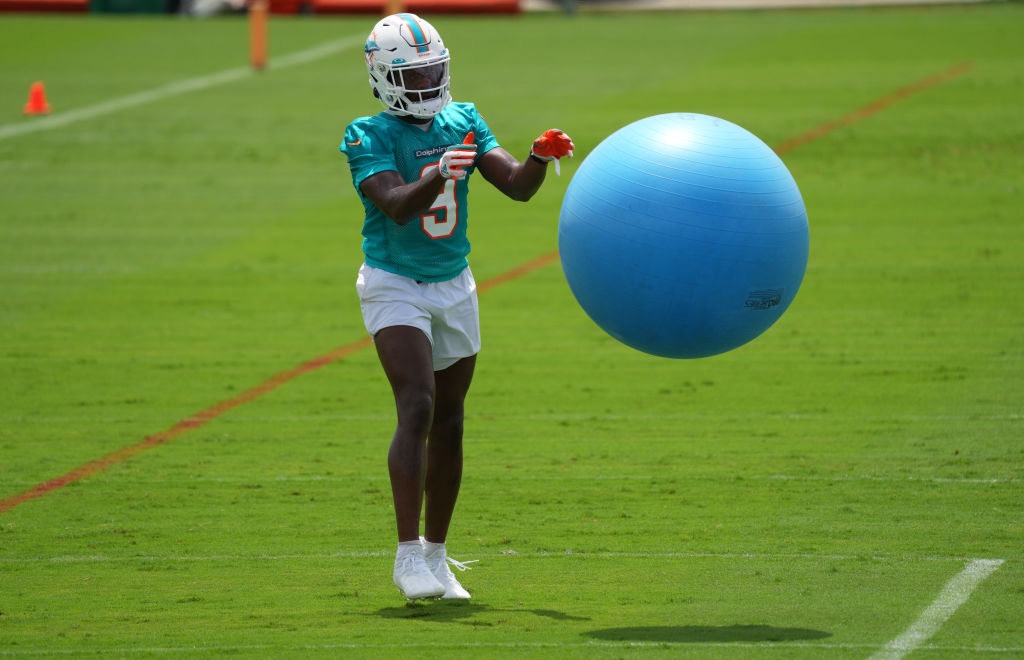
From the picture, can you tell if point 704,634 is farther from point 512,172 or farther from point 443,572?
point 512,172

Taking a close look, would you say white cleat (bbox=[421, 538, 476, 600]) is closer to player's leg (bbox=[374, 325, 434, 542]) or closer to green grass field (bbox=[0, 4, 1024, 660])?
green grass field (bbox=[0, 4, 1024, 660])

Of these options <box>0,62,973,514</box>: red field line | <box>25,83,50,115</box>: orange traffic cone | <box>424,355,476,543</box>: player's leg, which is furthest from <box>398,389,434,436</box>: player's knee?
<box>25,83,50,115</box>: orange traffic cone

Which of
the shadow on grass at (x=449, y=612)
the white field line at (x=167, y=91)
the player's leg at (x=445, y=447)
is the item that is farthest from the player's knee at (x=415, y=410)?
the white field line at (x=167, y=91)

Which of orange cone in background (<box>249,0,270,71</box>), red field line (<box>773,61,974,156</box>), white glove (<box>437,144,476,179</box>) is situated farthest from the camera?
orange cone in background (<box>249,0,270,71</box>)

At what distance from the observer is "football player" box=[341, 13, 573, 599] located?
6375 millimetres

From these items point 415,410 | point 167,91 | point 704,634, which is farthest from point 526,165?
point 167,91

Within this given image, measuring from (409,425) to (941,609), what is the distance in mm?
2313

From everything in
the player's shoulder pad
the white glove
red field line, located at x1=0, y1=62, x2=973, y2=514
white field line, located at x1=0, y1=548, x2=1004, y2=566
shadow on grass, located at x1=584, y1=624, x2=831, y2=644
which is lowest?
red field line, located at x1=0, y1=62, x2=973, y2=514

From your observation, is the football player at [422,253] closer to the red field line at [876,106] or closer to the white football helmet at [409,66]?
the white football helmet at [409,66]

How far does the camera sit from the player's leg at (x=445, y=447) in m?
6.75

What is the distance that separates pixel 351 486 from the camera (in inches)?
339

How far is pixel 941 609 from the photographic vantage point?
20.3 feet

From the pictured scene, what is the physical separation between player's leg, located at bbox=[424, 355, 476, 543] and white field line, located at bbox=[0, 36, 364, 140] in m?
17.7

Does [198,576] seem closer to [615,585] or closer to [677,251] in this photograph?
[615,585]
